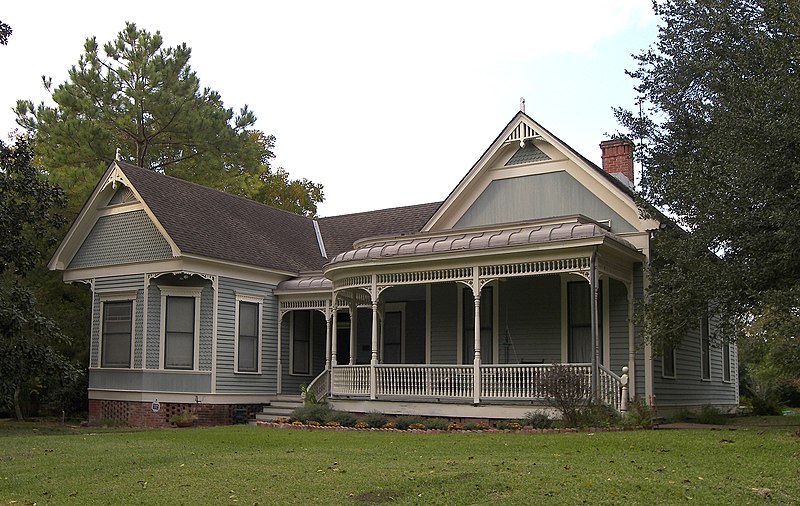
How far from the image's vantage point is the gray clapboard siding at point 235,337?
22906 millimetres

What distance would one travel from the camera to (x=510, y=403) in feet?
60.6

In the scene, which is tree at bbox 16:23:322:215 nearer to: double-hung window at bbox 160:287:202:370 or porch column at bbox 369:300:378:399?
double-hung window at bbox 160:287:202:370

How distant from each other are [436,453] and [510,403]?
18.2 feet

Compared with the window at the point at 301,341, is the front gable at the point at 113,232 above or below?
above

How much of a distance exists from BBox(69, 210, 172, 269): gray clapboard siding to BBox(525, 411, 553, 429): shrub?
32.9 feet

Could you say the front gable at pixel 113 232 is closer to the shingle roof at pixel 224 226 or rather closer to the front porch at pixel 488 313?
the shingle roof at pixel 224 226

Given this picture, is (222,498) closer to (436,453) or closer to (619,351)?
(436,453)

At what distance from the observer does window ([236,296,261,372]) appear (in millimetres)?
23531

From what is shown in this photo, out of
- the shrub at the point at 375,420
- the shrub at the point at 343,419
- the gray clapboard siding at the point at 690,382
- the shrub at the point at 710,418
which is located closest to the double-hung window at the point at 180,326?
the shrub at the point at 343,419

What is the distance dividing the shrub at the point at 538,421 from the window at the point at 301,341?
9390mm

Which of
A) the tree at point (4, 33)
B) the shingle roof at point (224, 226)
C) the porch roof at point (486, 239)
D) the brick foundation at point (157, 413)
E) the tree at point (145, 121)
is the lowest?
the brick foundation at point (157, 413)

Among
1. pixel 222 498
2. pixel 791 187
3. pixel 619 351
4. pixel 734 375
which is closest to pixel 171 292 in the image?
pixel 619 351

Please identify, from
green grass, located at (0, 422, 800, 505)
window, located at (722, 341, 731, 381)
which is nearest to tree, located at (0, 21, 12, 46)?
green grass, located at (0, 422, 800, 505)

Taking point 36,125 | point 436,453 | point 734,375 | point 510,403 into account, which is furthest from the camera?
point 36,125
